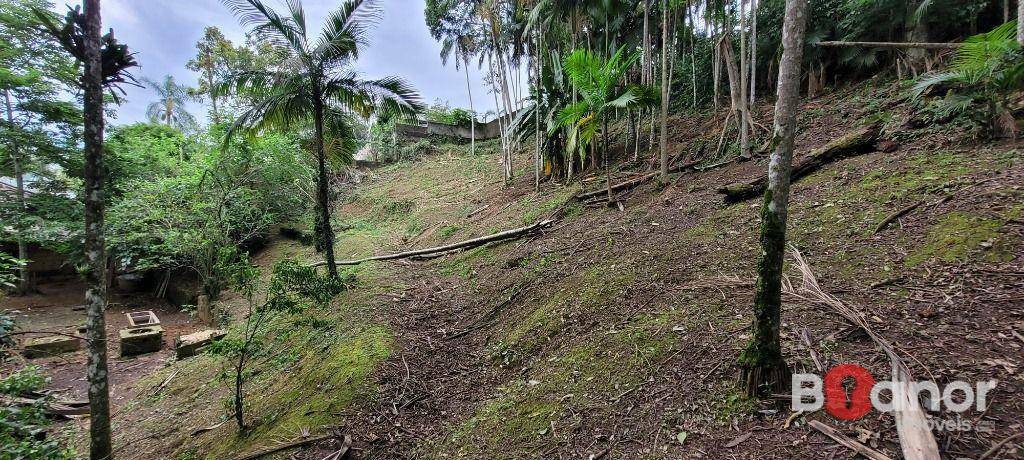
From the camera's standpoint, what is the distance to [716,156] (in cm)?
Answer: 816

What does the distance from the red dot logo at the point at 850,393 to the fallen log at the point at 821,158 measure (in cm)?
393

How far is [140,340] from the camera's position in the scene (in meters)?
9.46

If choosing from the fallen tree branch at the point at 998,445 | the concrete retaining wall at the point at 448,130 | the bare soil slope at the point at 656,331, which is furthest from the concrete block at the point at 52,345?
the concrete retaining wall at the point at 448,130

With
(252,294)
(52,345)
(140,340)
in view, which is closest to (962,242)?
(252,294)

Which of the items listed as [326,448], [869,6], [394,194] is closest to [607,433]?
[326,448]

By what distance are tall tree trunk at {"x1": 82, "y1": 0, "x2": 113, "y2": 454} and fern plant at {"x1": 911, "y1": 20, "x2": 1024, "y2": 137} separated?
913cm

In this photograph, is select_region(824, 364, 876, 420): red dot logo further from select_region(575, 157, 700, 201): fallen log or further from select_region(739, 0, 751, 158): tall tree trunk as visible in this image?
select_region(575, 157, 700, 201): fallen log

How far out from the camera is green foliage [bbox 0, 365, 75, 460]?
3.31m

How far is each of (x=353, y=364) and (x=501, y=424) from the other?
235cm

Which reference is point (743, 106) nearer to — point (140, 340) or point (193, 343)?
point (193, 343)

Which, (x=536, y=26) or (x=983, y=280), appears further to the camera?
(x=536, y=26)

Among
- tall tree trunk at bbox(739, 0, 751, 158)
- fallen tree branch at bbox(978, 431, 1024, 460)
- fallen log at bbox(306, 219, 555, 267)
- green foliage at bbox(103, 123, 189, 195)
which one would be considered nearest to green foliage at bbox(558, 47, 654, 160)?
tall tree trunk at bbox(739, 0, 751, 158)

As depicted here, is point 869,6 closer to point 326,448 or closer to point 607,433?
point 607,433

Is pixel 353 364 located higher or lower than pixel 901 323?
lower
